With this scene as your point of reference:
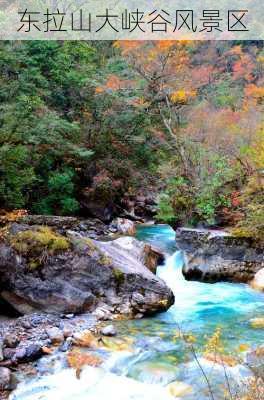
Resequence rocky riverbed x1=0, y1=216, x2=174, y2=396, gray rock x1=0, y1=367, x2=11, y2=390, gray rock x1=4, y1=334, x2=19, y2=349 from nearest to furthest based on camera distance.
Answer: gray rock x1=0, y1=367, x2=11, y2=390, gray rock x1=4, y1=334, x2=19, y2=349, rocky riverbed x1=0, y1=216, x2=174, y2=396

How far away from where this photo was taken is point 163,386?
5535 millimetres

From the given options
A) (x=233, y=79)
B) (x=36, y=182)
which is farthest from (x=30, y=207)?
(x=233, y=79)

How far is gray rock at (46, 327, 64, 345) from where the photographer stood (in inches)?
265

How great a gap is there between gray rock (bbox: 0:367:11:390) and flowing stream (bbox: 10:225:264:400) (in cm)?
19

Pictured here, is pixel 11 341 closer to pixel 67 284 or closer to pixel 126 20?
pixel 67 284

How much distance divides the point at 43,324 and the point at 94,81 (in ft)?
39.6

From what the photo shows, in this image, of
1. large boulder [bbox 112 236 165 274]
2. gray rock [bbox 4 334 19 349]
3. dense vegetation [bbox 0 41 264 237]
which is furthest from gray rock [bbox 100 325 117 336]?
dense vegetation [bbox 0 41 264 237]

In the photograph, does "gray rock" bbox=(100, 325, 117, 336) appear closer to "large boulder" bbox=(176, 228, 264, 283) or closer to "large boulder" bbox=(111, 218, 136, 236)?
"large boulder" bbox=(176, 228, 264, 283)

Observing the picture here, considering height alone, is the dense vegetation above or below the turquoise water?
above

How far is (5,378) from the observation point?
217 inches

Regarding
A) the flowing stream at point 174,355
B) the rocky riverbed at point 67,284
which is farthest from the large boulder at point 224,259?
the rocky riverbed at point 67,284

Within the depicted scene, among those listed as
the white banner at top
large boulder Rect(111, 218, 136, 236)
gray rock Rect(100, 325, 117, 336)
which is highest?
the white banner at top

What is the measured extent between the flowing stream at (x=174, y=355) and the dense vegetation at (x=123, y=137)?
227 centimetres

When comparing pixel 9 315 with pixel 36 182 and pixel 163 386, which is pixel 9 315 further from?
pixel 36 182
